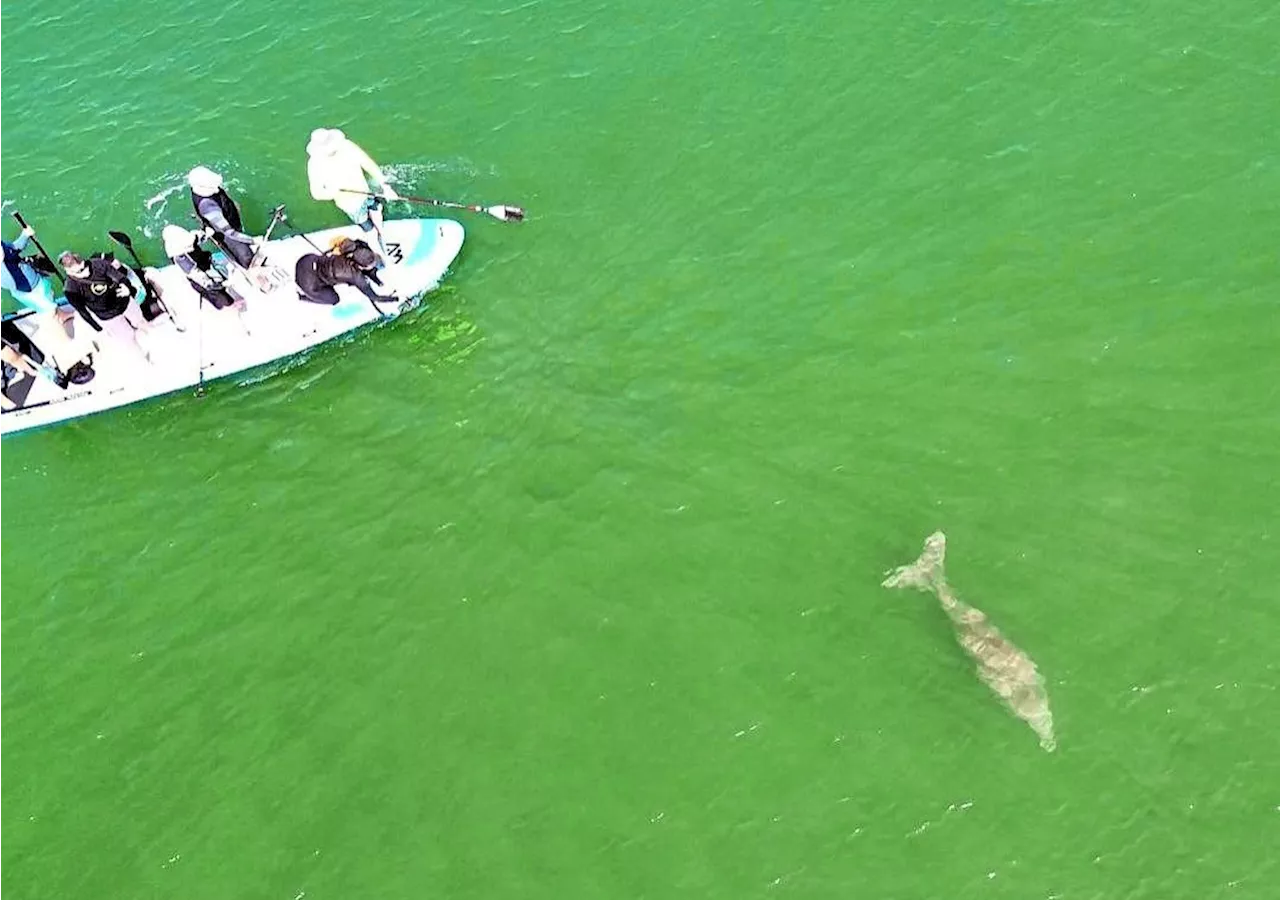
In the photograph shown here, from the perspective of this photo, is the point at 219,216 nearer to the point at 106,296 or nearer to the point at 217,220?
the point at 217,220

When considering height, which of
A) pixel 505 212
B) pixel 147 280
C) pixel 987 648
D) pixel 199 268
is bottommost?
pixel 987 648

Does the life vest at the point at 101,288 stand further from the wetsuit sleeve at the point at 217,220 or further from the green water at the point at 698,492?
the green water at the point at 698,492

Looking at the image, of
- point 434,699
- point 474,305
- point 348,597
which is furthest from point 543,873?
point 474,305

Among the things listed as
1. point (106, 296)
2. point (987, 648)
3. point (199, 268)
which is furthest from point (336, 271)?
point (987, 648)

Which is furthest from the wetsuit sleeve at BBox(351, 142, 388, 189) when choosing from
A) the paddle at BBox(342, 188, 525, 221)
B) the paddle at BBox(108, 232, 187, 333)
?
the paddle at BBox(108, 232, 187, 333)

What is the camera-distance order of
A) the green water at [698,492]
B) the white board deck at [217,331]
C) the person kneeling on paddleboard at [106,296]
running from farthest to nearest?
the white board deck at [217,331]
the person kneeling on paddleboard at [106,296]
the green water at [698,492]

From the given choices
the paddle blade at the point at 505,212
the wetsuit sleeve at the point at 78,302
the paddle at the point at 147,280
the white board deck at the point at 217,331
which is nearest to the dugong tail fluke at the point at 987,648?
the paddle blade at the point at 505,212

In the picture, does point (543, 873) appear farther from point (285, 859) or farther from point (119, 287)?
point (119, 287)

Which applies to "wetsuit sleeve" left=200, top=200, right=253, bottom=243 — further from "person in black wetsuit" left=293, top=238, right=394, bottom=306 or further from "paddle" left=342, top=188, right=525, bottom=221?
"paddle" left=342, top=188, right=525, bottom=221
